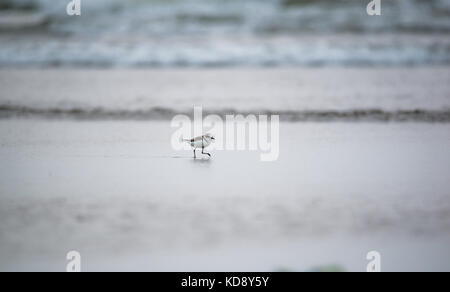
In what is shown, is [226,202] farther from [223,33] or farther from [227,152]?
[223,33]

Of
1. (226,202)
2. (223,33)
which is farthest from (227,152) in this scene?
(223,33)

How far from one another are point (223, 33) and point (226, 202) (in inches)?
358

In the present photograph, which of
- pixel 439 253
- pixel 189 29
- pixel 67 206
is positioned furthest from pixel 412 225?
pixel 189 29

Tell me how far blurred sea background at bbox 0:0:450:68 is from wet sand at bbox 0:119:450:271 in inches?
187

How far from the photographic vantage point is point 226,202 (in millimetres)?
4691

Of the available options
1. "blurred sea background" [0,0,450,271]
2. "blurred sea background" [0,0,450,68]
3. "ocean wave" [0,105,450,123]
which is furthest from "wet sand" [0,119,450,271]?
"blurred sea background" [0,0,450,68]

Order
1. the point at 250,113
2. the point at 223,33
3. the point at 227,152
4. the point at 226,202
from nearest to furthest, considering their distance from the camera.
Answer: the point at 226,202 → the point at 227,152 → the point at 250,113 → the point at 223,33

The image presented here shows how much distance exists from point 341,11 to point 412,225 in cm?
1064

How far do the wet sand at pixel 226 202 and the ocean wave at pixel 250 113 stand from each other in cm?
45

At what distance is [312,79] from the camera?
9570 mm

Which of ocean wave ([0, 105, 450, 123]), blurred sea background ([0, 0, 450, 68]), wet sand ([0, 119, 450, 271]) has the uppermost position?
blurred sea background ([0, 0, 450, 68])

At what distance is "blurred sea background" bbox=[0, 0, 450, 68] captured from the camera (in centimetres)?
1134

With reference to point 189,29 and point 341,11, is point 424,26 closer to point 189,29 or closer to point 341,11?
point 341,11

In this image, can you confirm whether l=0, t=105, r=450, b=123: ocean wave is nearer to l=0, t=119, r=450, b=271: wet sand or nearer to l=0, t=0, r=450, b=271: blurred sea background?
l=0, t=0, r=450, b=271: blurred sea background
